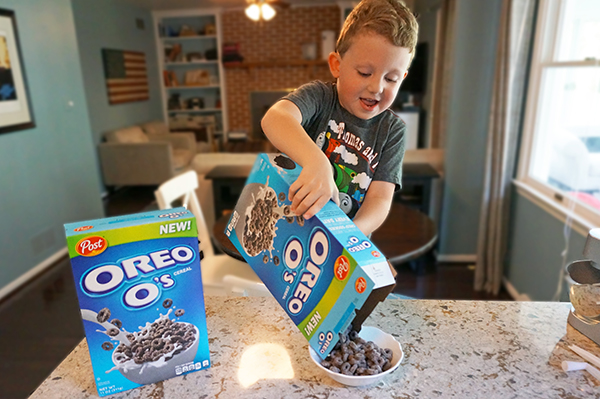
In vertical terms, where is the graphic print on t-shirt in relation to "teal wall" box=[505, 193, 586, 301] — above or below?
above

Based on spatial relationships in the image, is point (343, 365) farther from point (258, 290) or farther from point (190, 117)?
point (190, 117)

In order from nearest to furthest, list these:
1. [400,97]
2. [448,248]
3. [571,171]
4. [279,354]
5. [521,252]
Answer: [279,354] < [571,171] < [521,252] < [448,248] < [400,97]

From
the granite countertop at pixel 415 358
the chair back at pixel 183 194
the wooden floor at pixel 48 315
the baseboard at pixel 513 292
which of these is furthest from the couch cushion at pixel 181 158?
the granite countertop at pixel 415 358

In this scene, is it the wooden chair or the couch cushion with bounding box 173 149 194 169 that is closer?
the wooden chair

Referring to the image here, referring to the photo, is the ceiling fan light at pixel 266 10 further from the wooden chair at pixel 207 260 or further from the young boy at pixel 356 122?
the young boy at pixel 356 122

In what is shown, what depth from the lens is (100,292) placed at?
0.58m

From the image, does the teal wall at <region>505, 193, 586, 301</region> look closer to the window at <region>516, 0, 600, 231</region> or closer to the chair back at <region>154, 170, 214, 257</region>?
the window at <region>516, 0, 600, 231</region>

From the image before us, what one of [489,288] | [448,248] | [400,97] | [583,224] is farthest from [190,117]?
[583,224]

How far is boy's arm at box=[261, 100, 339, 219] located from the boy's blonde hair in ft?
0.53

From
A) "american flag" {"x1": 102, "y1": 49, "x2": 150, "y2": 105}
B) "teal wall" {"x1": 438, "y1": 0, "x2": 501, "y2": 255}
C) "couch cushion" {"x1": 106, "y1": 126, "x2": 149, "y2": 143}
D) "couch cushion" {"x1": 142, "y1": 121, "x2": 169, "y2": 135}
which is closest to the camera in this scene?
"teal wall" {"x1": 438, "y1": 0, "x2": 501, "y2": 255}

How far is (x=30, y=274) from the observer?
9.10 ft

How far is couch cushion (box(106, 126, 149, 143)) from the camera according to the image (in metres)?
4.79

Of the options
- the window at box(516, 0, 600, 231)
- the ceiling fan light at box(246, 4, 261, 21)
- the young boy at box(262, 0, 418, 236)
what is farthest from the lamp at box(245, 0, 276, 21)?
the young boy at box(262, 0, 418, 236)

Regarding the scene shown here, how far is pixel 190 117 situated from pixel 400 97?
11.6 ft
